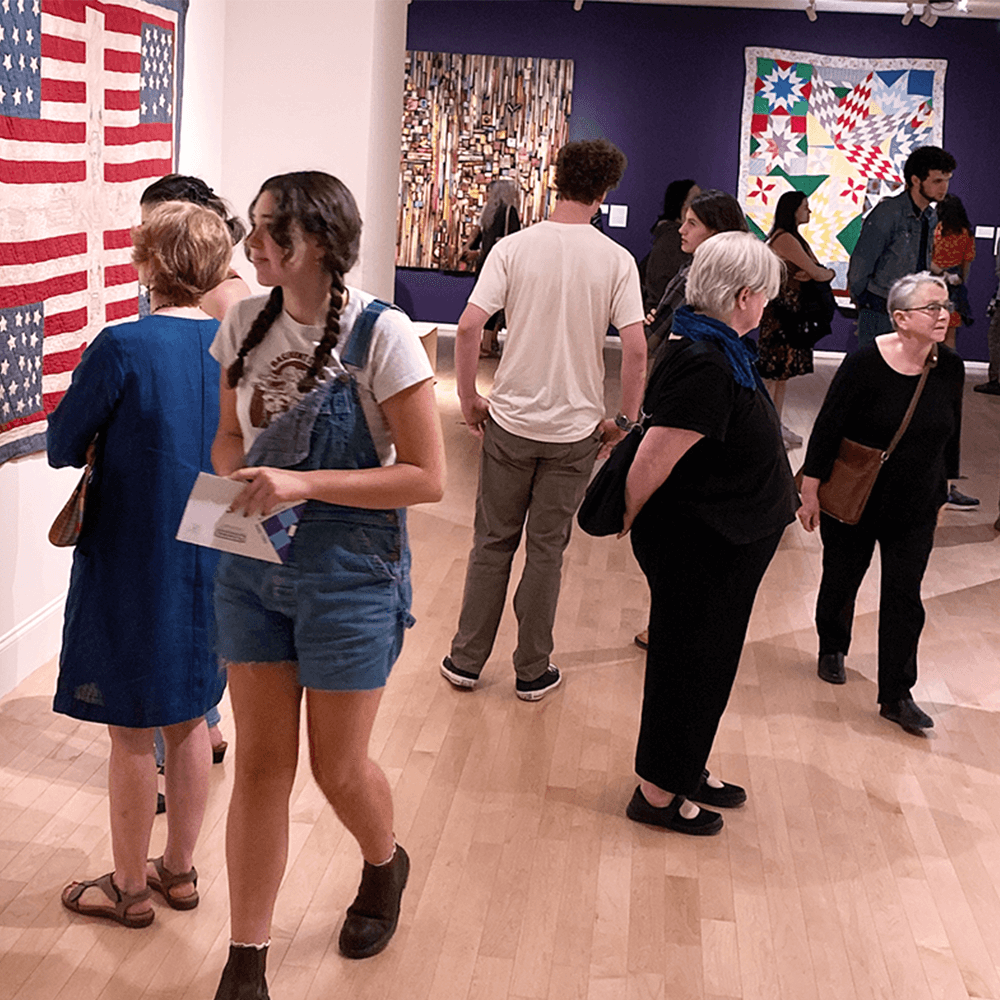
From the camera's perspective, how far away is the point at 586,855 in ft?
10.3

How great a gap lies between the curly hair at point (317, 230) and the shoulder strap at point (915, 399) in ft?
7.48

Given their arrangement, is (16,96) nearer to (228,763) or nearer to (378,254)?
(228,763)

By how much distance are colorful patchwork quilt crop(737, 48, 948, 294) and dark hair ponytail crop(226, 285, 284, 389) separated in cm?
1079

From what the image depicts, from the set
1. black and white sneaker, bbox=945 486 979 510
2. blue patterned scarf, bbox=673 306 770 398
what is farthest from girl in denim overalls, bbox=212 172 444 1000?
black and white sneaker, bbox=945 486 979 510

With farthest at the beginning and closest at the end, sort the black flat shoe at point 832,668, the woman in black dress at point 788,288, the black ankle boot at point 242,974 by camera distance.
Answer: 1. the woman in black dress at point 788,288
2. the black flat shoe at point 832,668
3. the black ankle boot at point 242,974

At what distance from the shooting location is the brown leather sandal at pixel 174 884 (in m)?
2.75

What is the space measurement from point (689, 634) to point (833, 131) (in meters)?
10.2

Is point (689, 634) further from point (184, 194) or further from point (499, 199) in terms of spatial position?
point (499, 199)

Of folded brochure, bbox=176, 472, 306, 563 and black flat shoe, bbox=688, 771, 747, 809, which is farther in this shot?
black flat shoe, bbox=688, 771, 747, 809

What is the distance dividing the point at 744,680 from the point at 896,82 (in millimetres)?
9302

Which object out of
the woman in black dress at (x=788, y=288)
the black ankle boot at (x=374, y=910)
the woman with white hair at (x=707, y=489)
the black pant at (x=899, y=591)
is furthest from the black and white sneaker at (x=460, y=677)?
the woman in black dress at (x=788, y=288)

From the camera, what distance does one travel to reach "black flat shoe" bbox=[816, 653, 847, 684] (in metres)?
4.36

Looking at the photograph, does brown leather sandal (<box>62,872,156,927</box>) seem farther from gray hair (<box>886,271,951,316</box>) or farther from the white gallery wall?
the white gallery wall

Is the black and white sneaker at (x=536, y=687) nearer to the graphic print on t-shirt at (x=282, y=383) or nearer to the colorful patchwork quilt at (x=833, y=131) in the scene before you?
the graphic print on t-shirt at (x=282, y=383)
